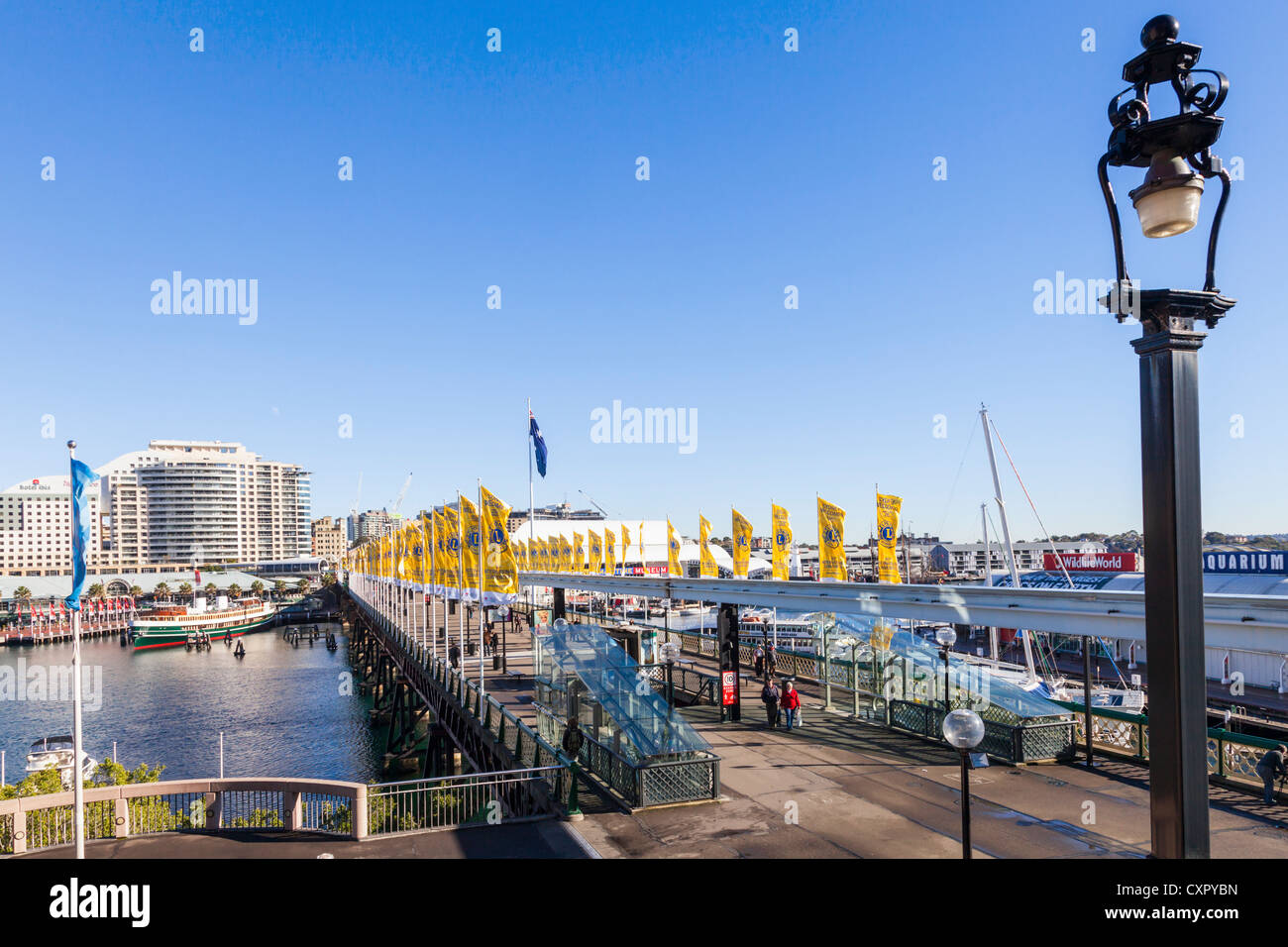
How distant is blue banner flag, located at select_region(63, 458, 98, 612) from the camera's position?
13.1 metres

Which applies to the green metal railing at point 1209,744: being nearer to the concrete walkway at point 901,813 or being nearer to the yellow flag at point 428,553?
the concrete walkway at point 901,813

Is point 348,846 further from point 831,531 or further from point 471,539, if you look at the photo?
point 831,531

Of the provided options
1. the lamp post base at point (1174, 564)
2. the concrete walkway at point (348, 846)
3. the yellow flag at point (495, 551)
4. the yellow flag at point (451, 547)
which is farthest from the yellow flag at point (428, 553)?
the lamp post base at point (1174, 564)

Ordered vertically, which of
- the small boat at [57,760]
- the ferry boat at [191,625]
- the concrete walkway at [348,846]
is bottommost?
the ferry boat at [191,625]

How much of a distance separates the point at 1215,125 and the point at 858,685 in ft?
74.8

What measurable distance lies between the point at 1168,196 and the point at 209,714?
2550 inches

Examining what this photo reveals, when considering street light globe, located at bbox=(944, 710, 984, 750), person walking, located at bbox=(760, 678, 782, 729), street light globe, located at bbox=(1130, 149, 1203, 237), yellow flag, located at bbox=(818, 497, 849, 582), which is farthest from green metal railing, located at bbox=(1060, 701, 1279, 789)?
yellow flag, located at bbox=(818, 497, 849, 582)

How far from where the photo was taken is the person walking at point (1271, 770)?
1476 cm

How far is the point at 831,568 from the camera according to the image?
3694cm

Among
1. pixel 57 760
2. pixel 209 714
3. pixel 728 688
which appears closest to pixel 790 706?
pixel 728 688

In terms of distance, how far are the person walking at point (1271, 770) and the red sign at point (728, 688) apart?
12.6 metres
